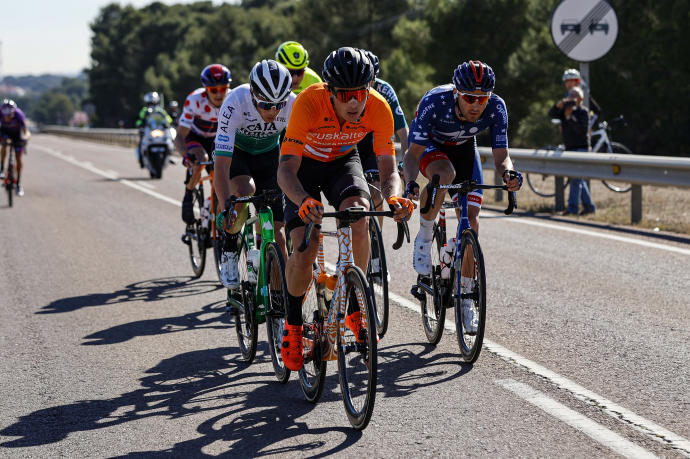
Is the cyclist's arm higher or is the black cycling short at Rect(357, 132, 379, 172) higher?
the cyclist's arm

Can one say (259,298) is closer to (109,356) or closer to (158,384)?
(158,384)

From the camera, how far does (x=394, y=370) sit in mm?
5863

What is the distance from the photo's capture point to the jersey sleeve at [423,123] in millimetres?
6539

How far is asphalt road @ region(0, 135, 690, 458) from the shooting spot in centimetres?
464

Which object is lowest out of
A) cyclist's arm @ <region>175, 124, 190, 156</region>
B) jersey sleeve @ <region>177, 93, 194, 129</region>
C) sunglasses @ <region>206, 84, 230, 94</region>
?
cyclist's arm @ <region>175, 124, 190, 156</region>

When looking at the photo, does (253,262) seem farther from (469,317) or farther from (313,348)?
(469,317)

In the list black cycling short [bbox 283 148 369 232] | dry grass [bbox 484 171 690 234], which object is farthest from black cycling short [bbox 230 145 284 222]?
dry grass [bbox 484 171 690 234]

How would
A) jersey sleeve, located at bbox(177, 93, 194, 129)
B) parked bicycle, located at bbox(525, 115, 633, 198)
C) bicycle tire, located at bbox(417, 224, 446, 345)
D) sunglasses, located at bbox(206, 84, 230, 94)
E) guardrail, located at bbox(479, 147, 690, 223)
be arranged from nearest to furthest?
bicycle tire, located at bbox(417, 224, 446, 345), sunglasses, located at bbox(206, 84, 230, 94), jersey sleeve, located at bbox(177, 93, 194, 129), guardrail, located at bbox(479, 147, 690, 223), parked bicycle, located at bbox(525, 115, 633, 198)

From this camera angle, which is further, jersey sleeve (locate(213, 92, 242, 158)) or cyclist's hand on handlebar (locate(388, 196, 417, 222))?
jersey sleeve (locate(213, 92, 242, 158))

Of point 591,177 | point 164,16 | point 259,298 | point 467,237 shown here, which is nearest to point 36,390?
point 259,298

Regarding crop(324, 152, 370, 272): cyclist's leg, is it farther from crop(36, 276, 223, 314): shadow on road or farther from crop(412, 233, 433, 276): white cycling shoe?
crop(36, 276, 223, 314): shadow on road

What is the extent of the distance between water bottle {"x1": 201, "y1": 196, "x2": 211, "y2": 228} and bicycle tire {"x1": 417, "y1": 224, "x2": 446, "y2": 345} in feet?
10.8

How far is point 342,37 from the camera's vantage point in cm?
6662

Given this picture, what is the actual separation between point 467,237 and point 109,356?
2718mm
